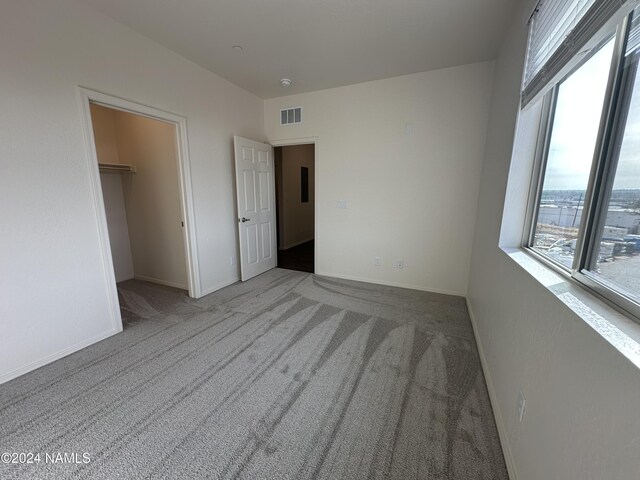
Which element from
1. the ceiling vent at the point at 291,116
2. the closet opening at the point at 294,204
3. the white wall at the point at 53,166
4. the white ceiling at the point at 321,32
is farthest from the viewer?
the closet opening at the point at 294,204

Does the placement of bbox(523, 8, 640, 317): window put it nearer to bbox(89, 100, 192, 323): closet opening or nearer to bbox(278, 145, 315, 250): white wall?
bbox(89, 100, 192, 323): closet opening

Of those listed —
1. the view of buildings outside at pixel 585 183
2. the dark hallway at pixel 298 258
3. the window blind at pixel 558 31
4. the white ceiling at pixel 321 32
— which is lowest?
the dark hallway at pixel 298 258

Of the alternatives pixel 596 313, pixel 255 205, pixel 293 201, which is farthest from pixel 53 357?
pixel 293 201

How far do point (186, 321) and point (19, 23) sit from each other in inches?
98.2

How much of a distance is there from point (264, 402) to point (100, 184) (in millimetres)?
2170

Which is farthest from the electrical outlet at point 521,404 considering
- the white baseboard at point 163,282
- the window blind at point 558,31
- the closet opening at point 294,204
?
the closet opening at point 294,204

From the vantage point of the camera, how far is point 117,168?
10.7ft

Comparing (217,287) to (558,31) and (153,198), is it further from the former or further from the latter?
(558,31)

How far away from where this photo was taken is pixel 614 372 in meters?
0.64

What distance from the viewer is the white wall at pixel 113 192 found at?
3322mm

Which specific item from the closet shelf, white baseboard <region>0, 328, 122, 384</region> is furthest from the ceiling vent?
white baseboard <region>0, 328, 122, 384</region>

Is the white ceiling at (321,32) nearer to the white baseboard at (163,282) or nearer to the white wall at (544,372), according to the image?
the white wall at (544,372)

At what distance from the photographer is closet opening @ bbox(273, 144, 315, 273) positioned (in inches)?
209

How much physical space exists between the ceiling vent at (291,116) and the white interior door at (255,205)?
0.46m
